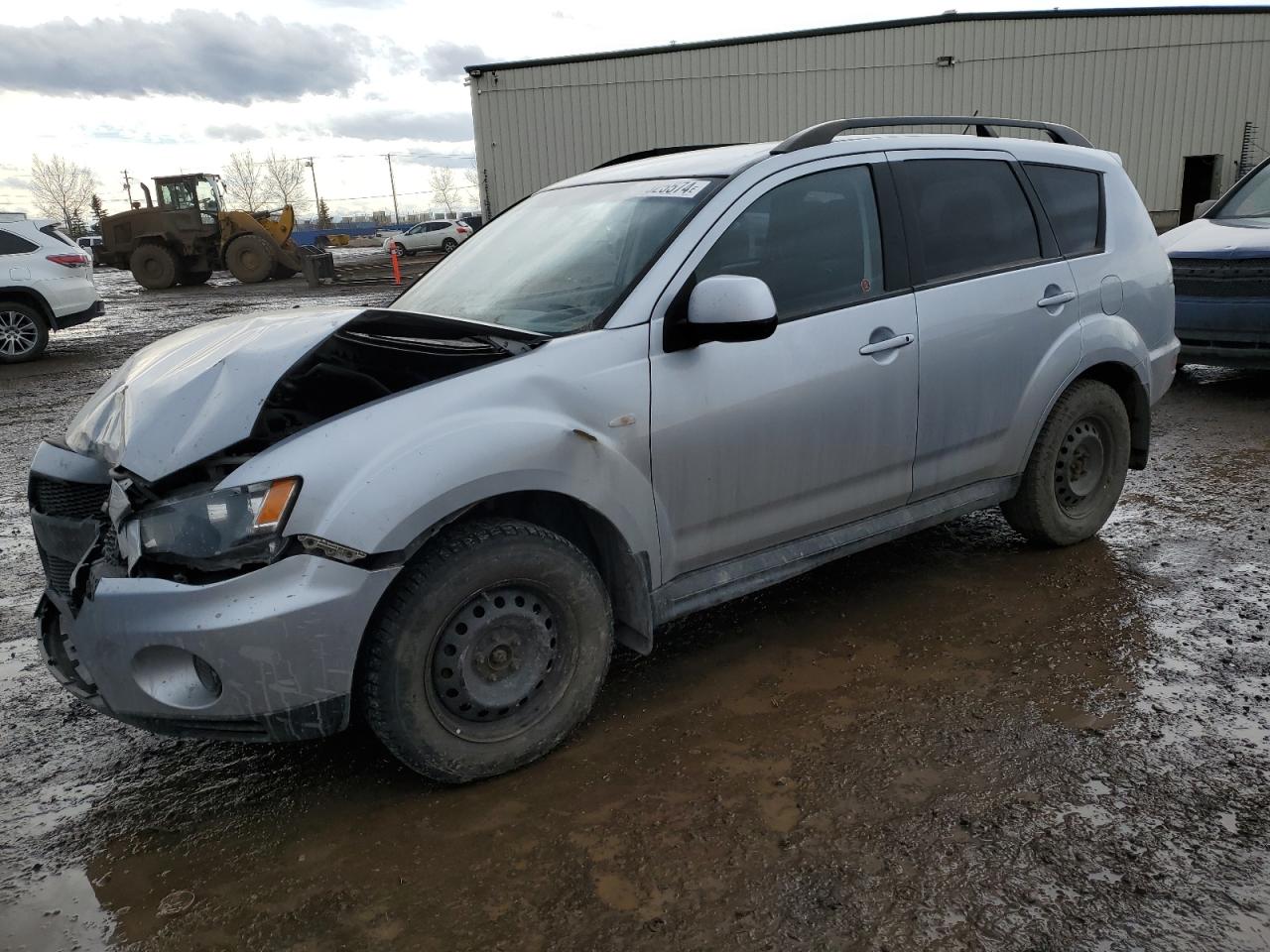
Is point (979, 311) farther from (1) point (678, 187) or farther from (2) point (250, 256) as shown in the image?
(2) point (250, 256)

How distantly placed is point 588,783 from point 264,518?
117 cm

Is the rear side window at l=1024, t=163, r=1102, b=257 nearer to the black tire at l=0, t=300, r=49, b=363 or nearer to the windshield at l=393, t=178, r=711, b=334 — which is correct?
the windshield at l=393, t=178, r=711, b=334

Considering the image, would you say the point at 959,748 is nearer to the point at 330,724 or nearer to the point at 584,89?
the point at 330,724

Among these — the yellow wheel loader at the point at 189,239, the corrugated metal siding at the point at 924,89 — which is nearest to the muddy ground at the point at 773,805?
the corrugated metal siding at the point at 924,89

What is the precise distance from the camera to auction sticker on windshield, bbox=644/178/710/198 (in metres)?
3.25

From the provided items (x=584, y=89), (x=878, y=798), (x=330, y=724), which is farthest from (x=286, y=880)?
(x=584, y=89)

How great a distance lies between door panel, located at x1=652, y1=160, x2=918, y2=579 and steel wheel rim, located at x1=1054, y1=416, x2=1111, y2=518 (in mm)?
1027

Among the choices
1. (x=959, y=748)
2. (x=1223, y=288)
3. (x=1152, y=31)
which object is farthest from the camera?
(x=1152, y=31)

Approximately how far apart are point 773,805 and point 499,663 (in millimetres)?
840

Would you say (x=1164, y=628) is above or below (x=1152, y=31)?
below

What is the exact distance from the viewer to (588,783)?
9.14 ft

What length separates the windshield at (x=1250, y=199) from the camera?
782cm

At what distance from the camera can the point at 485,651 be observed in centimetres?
269

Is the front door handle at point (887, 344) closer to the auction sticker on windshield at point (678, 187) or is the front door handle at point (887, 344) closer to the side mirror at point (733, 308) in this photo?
the side mirror at point (733, 308)
